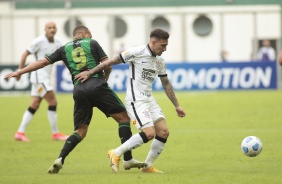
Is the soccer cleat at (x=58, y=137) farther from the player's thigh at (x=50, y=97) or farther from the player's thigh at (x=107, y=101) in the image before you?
the player's thigh at (x=107, y=101)

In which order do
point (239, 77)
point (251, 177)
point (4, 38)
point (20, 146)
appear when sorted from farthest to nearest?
point (4, 38) < point (239, 77) < point (20, 146) < point (251, 177)

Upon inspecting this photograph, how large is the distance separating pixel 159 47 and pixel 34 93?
6278mm

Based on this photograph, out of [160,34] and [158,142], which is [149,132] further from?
[160,34]

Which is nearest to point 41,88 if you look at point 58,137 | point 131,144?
point 58,137

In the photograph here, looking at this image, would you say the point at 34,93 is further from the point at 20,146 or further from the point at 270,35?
the point at 270,35

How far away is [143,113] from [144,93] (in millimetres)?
358

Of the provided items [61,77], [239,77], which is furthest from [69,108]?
[239,77]

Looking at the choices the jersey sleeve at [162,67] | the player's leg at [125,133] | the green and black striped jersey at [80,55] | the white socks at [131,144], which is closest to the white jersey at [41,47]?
the green and black striped jersey at [80,55]

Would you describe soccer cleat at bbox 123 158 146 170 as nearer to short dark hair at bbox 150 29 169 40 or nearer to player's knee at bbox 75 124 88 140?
player's knee at bbox 75 124 88 140

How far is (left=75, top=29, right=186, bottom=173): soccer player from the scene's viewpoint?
Answer: 11.5 meters

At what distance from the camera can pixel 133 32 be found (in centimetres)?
3959

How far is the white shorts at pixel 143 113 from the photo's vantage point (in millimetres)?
11531

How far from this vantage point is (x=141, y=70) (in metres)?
11.7

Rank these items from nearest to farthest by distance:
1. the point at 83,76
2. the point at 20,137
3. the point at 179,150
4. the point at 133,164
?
the point at 83,76, the point at 133,164, the point at 179,150, the point at 20,137
